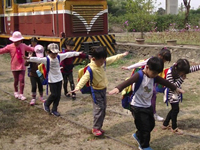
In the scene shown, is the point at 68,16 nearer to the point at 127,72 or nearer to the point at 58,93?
the point at 127,72

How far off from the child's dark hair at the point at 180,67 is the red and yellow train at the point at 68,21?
6.72m

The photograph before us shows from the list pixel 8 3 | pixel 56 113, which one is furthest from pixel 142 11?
pixel 56 113

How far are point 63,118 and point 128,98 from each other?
5.76 feet

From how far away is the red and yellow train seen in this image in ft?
35.8

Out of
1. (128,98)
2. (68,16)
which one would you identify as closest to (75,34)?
(68,16)

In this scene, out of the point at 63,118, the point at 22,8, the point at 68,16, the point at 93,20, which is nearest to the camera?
the point at 63,118

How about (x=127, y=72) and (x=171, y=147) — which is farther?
(x=127, y=72)

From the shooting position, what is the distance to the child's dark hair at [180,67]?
4508 mm

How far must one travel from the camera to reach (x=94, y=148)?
4406 mm

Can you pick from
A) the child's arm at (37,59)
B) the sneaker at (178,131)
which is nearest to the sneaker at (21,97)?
the child's arm at (37,59)

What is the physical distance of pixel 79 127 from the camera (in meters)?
5.25

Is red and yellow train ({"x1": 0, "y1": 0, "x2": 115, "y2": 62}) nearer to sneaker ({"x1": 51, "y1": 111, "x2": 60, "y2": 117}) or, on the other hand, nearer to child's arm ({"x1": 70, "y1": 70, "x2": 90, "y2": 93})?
sneaker ({"x1": 51, "y1": 111, "x2": 60, "y2": 117})

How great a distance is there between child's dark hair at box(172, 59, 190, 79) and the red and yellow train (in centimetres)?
672

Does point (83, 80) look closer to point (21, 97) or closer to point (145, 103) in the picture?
point (145, 103)
